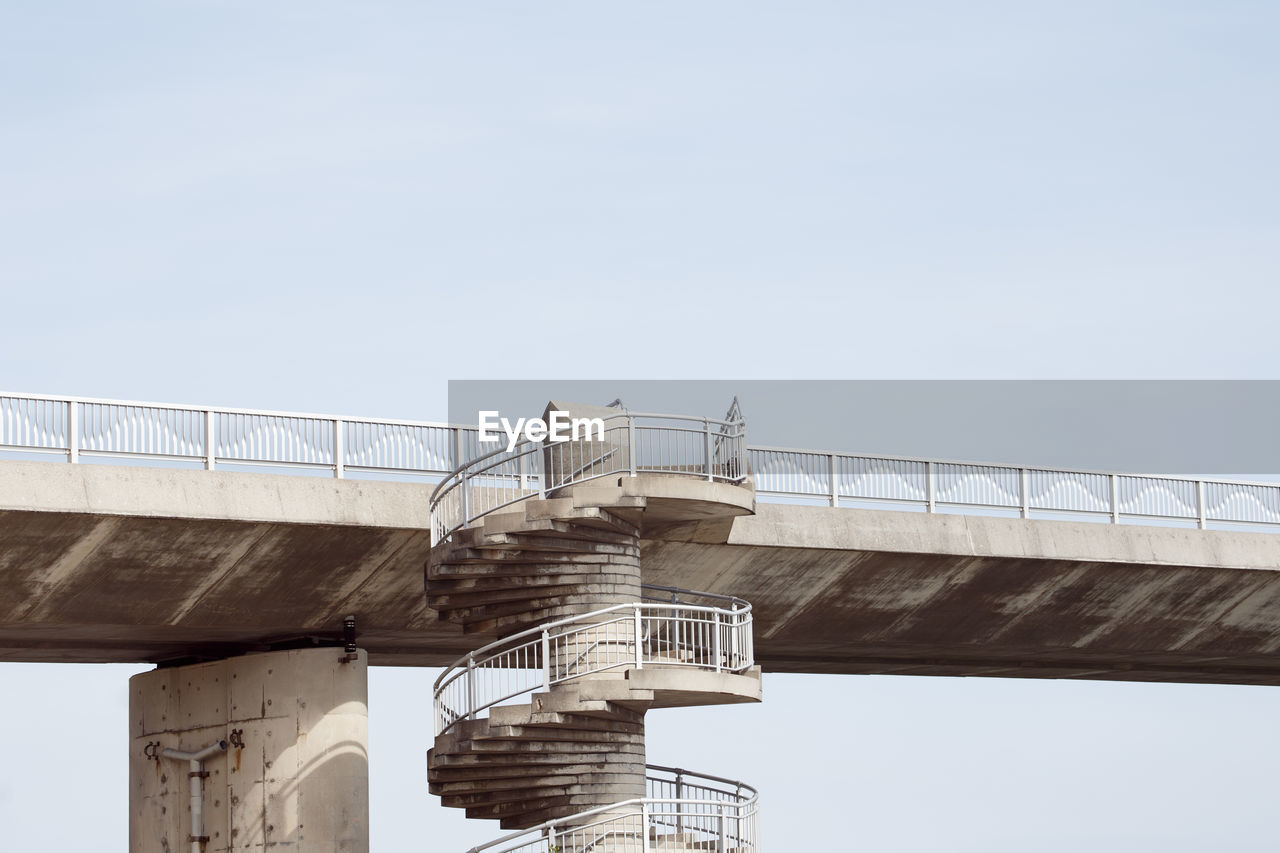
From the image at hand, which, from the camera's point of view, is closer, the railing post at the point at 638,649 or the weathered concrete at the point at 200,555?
the railing post at the point at 638,649

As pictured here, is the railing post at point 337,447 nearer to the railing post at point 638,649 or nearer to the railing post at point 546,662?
the railing post at point 546,662

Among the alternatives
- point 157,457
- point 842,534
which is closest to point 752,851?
point 842,534

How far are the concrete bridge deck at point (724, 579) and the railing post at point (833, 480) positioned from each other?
0.22m

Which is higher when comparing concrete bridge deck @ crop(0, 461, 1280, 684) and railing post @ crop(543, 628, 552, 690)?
concrete bridge deck @ crop(0, 461, 1280, 684)

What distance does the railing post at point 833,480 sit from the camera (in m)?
30.0

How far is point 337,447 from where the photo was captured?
86.4ft

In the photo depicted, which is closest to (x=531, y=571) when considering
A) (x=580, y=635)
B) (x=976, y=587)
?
(x=580, y=635)

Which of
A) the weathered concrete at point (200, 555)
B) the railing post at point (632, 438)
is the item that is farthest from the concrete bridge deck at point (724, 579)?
the railing post at point (632, 438)

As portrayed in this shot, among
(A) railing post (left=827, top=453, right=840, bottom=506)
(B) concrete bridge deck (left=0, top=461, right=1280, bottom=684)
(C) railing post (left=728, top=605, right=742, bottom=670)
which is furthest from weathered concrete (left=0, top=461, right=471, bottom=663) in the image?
(A) railing post (left=827, top=453, right=840, bottom=506)

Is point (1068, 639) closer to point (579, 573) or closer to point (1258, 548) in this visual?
point (1258, 548)

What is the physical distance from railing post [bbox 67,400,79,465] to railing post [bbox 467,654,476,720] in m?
5.29

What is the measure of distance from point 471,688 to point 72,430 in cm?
566

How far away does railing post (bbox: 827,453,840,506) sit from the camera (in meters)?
30.0

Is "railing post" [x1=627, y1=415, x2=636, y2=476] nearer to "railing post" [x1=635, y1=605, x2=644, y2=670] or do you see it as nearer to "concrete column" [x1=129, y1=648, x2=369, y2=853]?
"railing post" [x1=635, y1=605, x2=644, y2=670]
